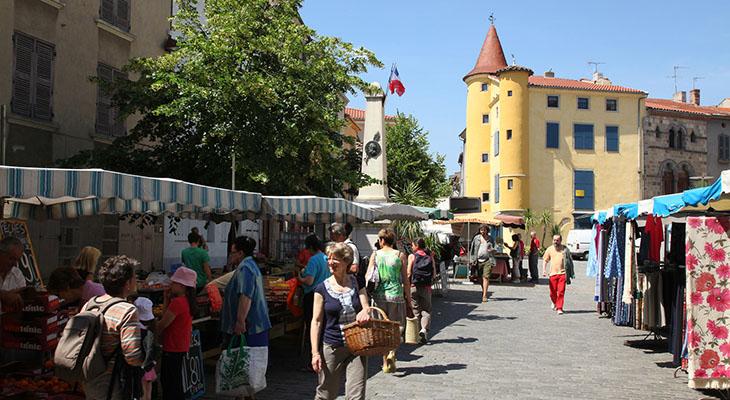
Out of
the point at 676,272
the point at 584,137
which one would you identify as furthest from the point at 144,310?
the point at 584,137

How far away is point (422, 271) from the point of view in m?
11.2

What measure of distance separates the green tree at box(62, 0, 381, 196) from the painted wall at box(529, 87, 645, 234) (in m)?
39.1

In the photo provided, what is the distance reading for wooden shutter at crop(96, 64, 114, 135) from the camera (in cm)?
1752

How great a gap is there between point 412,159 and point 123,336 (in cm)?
4563

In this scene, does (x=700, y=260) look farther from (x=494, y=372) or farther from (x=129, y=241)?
(x=129, y=241)

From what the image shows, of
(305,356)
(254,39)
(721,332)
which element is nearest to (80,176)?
(305,356)

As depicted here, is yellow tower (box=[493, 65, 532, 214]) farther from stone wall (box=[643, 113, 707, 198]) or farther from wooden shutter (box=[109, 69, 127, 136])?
wooden shutter (box=[109, 69, 127, 136])

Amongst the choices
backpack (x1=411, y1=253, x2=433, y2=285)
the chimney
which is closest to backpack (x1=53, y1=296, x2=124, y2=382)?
backpack (x1=411, y1=253, x2=433, y2=285)

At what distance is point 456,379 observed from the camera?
867 centimetres

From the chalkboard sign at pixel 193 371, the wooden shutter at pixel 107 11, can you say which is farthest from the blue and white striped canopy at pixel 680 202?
the wooden shutter at pixel 107 11

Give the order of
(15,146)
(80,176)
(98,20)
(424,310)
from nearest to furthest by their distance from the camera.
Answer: (80,176) < (424,310) < (15,146) < (98,20)

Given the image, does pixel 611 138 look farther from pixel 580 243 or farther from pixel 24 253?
pixel 24 253

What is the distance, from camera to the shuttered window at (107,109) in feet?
57.5

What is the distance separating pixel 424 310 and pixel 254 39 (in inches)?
311
